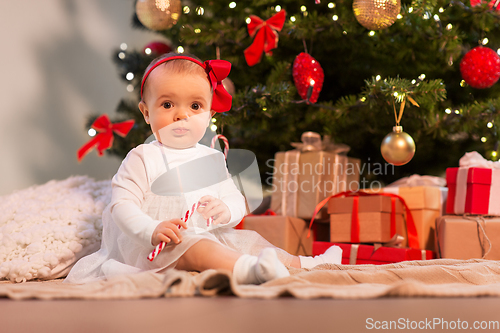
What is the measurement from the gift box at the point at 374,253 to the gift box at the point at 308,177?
18 cm

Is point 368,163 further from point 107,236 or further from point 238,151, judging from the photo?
point 107,236

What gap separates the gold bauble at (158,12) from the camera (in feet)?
4.86

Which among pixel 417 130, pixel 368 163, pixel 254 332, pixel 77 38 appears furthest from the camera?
pixel 77 38

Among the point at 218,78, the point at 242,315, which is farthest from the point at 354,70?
the point at 242,315

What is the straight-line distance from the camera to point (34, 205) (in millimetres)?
1194

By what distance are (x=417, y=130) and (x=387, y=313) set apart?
4.04 feet

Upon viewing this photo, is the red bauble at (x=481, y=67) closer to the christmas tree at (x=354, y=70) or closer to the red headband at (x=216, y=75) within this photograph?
the christmas tree at (x=354, y=70)

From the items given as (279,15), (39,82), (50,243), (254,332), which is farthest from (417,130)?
(39,82)

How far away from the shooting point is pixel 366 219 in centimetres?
135

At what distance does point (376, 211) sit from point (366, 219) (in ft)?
0.13

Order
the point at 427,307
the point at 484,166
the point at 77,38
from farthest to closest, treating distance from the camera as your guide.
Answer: the point at 77,38 → the point at 484,166 → the point at 427,307

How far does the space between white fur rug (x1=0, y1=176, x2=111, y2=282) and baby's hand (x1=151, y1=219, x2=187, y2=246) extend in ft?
1.08

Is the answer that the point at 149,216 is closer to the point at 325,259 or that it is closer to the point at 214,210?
the point at 214,210

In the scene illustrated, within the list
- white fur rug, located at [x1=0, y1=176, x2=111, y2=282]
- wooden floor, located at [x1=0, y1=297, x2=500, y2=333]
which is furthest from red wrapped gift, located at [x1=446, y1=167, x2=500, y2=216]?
white fur rug, located at [x1=0, y1=176, x2=111, y2=282]
